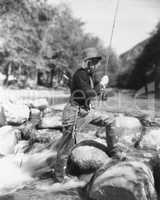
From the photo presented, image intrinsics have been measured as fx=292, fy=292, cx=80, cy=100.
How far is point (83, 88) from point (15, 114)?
6116 mm

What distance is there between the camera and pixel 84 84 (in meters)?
4.85

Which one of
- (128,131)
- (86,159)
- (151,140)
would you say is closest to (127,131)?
(128,131)

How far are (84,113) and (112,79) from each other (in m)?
56.4

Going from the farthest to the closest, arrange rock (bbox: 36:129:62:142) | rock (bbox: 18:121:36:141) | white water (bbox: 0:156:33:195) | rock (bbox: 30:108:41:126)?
rock (bbox: 30:108:41:126) < rock (bbox: 18:121:36:141) < rock (bbox: 36:129:62:142) < white water (bbox: 0:156:33:195)

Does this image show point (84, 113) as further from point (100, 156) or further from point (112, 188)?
point (112, 188)

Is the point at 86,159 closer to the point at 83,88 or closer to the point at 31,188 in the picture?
the point at 31,188

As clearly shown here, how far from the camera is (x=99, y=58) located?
4969 millimetres

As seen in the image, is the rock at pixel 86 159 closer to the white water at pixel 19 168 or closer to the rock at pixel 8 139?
the white water at pixel 19 168

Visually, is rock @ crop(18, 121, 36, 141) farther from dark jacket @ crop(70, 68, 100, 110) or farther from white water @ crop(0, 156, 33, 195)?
dark jacket @ crop(70, 68, 100, 110)

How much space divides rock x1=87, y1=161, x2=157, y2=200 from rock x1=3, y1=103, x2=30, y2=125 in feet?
19.4

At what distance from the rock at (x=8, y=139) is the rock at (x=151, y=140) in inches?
137

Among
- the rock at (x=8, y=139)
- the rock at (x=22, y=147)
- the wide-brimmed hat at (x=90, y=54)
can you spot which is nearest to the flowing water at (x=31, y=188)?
the rock at (x=8, y=139)

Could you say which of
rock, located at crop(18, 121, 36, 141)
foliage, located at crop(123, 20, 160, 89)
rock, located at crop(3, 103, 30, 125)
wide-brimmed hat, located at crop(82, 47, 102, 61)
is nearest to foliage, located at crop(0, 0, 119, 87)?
wide-brimmed hat, located at crop(82, 47, 102, 61)

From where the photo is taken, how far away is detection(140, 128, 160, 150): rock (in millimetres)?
7206
